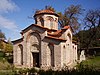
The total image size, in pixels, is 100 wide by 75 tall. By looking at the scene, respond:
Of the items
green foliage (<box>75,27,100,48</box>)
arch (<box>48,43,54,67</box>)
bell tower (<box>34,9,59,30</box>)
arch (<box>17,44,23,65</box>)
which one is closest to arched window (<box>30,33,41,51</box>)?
arch (<box>17,44,23,65</box>)

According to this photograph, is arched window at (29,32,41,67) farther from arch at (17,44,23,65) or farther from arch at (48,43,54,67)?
arch at (48,43,54,67)

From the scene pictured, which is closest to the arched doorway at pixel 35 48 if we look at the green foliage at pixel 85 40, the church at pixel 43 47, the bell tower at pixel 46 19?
the church at pixel 43 47

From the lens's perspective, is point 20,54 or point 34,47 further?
point 20,54

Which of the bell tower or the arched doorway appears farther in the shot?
the bell tower

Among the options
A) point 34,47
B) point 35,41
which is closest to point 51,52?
point 34,47

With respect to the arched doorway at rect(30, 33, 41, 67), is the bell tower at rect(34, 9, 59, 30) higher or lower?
higher

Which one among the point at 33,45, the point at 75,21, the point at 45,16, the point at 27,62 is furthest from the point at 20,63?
the point at 75,21

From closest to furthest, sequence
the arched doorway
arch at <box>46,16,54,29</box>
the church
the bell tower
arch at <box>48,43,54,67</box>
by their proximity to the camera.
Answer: the church → arch at <box>48,43,54,67</box> → the arched doorway → the bell tower → arch at <box>46,16,54,29</box>

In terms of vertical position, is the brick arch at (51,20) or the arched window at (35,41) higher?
the brick arch at (51,20)

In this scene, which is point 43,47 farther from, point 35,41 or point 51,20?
point 51,20

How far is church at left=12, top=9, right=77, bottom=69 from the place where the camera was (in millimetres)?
28938

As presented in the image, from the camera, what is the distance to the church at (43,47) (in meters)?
28.9

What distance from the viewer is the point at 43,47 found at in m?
30.0

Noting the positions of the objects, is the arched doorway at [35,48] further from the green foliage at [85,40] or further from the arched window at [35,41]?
the green foliage at [85,40]
